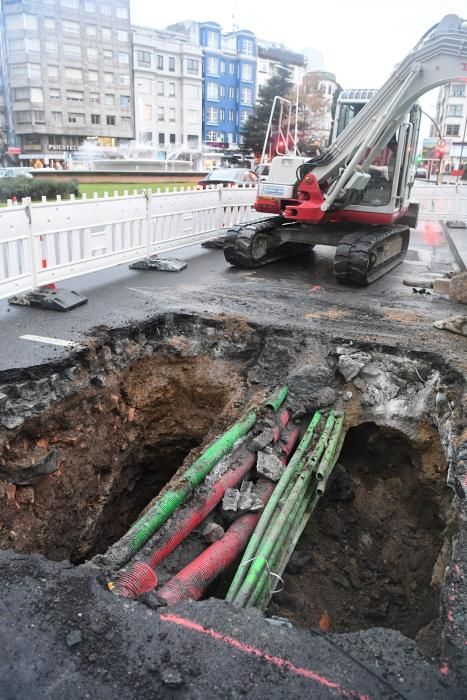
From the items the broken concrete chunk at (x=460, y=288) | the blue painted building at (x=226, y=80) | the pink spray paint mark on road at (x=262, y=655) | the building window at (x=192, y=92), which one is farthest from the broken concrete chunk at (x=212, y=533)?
the building window at (x=192, y=92)

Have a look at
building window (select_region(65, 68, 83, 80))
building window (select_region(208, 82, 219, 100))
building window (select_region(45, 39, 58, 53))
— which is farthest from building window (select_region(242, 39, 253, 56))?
building window (select_region(45, 39, 58, 53))

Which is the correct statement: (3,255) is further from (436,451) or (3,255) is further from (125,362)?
(436,451)

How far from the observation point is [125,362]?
19.6 ft

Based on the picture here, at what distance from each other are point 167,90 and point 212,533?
7065 cm

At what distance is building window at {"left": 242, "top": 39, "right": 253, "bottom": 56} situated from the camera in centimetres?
7219

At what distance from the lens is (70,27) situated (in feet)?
180

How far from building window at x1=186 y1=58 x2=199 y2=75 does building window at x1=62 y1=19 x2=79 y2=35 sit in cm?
1535

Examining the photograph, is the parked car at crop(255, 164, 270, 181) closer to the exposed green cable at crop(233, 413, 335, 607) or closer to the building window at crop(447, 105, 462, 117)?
the exposed green cable at crop(233, 413, 335, 607)

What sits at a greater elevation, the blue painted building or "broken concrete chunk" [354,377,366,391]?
Result: the blue painted building

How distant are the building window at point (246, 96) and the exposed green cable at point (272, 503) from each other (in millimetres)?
77654

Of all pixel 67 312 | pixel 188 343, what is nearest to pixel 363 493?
pixel 188 343

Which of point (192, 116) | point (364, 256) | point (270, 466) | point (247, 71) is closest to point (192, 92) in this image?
point (192, 116)

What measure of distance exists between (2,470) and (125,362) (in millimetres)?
1909

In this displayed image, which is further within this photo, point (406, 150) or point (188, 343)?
point (406, 150)
